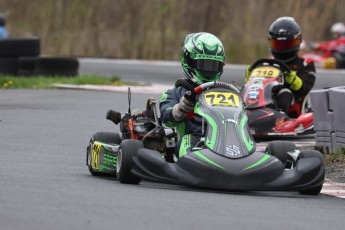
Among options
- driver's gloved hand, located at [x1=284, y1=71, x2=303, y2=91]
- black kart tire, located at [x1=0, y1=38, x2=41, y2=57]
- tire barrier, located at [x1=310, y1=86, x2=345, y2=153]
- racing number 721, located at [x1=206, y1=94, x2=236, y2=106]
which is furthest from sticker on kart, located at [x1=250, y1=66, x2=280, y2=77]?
Result: black kart tire, located at [x1=0, y1=38, x2=41, y2=57]

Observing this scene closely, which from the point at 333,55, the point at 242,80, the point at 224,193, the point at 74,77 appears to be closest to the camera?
the point at 224,193

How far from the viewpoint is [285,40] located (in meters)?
14.7

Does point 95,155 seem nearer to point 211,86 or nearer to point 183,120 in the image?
point 183,120

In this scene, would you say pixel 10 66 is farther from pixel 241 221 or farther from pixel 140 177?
pixel 241 221

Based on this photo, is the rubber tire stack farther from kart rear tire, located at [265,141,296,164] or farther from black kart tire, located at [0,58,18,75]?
kart rear tire, located at [265,141,296,164]

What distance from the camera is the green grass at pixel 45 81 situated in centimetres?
2019

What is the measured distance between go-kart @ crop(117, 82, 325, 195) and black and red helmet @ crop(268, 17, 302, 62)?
5869mm

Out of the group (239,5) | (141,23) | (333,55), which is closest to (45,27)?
(141,23)

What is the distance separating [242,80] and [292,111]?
897cm

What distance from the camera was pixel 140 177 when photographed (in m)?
8.55

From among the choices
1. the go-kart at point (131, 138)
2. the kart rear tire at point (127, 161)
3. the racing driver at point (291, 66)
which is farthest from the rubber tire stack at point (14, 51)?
the kart rear tire at point (127, 161)

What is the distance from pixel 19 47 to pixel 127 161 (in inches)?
548

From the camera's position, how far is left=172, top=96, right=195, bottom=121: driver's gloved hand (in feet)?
29.3

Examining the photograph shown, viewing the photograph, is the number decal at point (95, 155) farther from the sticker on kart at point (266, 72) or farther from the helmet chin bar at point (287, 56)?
the helmet chin bar at point (287, 56)
